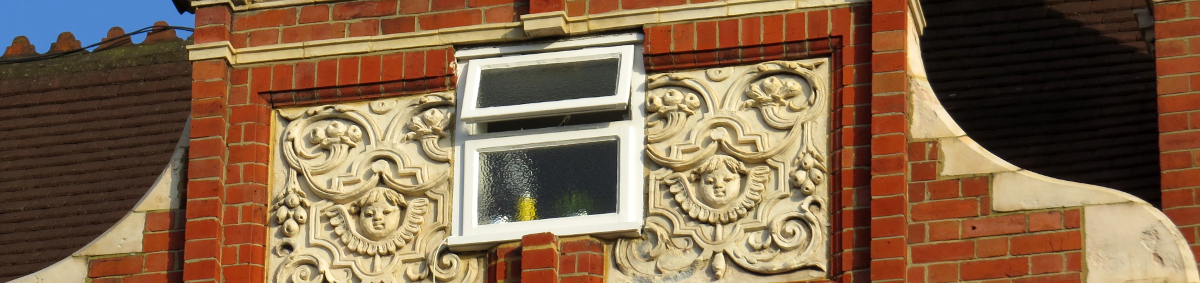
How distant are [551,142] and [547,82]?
1.42 feet

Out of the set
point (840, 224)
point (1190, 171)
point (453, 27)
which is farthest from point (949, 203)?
point (453, 27)

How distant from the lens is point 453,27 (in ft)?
53.1

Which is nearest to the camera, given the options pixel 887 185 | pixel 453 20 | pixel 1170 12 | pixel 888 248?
pixel 888 248

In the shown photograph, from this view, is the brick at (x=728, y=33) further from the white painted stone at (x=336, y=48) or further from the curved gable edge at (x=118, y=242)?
the curved gable edge at (x=118, y=242)

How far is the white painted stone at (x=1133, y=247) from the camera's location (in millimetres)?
14125

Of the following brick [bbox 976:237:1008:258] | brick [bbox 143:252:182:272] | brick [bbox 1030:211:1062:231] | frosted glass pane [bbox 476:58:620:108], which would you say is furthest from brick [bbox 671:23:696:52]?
brick [bbox 143:252:182:272]

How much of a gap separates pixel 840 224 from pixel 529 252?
1830mm

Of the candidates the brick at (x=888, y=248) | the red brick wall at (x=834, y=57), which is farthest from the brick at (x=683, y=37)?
the brick at (x=888, y=248)

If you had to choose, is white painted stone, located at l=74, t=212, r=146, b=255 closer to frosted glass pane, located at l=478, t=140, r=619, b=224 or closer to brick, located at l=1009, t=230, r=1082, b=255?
frosted glass pane, located at l=478, t=140, r=619, b=224

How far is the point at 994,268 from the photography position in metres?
14.4

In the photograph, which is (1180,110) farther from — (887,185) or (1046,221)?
(887,185)

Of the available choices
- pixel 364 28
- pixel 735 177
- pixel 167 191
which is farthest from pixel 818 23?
pixel 167 191

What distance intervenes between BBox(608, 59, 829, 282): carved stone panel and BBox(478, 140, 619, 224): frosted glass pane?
0.91 feet

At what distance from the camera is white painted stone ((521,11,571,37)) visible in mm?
15852
